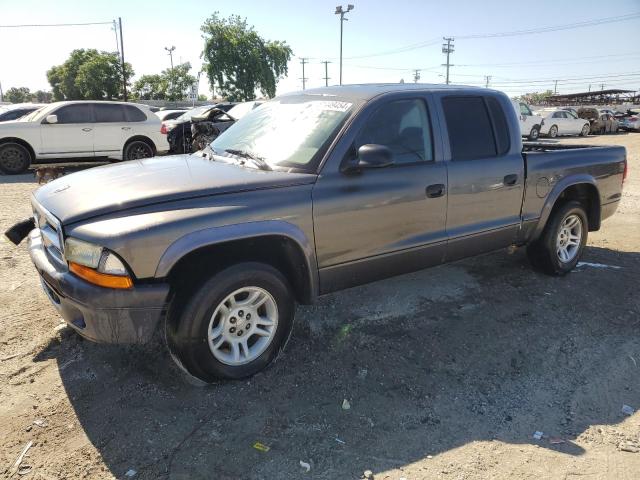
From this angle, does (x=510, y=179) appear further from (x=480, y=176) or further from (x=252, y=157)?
(x=252, y=157)

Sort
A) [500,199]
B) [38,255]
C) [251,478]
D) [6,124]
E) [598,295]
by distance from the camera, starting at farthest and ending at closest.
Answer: [6,124]
[598,295]
[500,199]
[38,255]
[251,478]

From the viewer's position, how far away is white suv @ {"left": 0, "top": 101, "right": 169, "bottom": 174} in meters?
11.6

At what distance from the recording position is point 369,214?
Result: 136 inches

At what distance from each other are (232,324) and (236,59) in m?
51.7

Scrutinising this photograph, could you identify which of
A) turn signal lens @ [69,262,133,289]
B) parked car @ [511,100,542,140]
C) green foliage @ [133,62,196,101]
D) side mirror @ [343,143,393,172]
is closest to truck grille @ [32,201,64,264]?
turn signal lens @ [69,262,133,289]

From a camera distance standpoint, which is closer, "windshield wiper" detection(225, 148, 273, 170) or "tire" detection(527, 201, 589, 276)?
"windshield wiper" detection(225, 148, 273, 170)

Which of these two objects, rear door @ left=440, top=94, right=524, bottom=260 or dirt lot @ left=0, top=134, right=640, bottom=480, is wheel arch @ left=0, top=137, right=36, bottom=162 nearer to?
dirt lot @ left=0, top=134, right=640, bottom=480

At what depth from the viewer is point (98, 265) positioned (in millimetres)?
2637

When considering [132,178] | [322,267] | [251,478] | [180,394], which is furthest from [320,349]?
[132,178]

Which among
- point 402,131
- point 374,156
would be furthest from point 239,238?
point 402,131

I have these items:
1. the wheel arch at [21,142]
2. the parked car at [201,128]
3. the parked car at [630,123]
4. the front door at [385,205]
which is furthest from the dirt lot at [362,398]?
the parked car at [630,123]

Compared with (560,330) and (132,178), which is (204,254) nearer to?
(132,178)

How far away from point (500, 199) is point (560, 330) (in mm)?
1181

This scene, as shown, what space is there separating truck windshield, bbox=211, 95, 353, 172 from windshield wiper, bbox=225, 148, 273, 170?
2 cm
